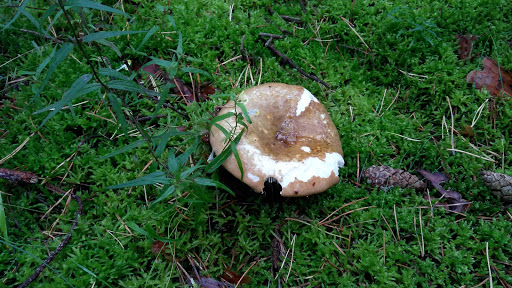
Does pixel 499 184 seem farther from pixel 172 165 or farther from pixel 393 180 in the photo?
pixel 172 165

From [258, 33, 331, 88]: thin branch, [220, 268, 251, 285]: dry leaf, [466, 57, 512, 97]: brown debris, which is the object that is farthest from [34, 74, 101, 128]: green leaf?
[466, 57, 512, 97]: brown debris

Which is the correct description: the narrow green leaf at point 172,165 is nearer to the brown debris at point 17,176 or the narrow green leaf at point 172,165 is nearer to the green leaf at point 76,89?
the green leaf at point 76,89

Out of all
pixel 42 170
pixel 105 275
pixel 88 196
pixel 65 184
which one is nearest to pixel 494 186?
pixel 105 275

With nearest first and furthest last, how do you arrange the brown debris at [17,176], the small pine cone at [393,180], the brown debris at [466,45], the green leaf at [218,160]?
the green leaf at [218,160] → the brown debris at [17,176] → the small pine cone at [393,180] → the brown debris at [466,45]

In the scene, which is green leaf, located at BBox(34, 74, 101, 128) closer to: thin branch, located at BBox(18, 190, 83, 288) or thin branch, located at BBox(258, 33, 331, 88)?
thin branch, located at BBox(18, 190, 83, 288)

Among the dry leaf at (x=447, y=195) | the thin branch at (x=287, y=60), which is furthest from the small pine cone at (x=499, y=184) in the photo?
the thin branch at (x=287, y=60)

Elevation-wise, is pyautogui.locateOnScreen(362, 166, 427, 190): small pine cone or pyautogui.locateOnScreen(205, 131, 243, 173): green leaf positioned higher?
pyautogui.locateOnScreen(205, 131, 243, 173): green leaf
